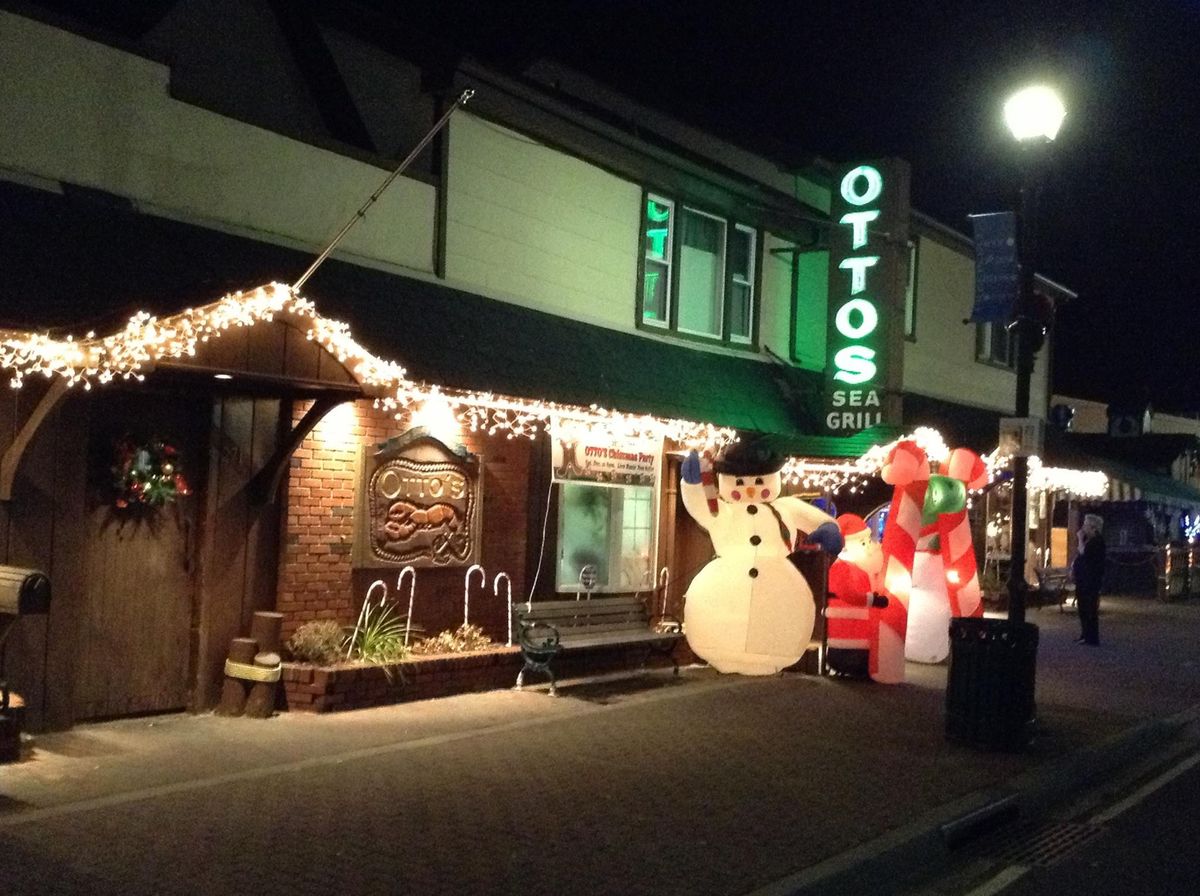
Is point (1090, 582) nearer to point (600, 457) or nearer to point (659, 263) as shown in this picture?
point (659, 263)

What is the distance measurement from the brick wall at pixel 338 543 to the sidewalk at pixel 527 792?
97cm

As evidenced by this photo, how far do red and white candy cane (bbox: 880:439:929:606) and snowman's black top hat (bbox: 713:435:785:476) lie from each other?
1790mm

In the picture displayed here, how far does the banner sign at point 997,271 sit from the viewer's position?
11.7 meters

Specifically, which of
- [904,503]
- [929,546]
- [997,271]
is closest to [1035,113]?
[997,271]

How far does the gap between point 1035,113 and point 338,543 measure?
662cm

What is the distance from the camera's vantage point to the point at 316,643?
32.8 feet

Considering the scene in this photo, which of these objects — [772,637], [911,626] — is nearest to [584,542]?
[772,637]

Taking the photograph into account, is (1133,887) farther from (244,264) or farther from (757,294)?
(757,294)

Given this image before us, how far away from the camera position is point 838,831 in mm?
7238

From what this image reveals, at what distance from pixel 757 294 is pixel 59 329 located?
10050 mm

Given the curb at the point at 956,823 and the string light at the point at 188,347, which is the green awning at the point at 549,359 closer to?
the string light at the point at 188,347

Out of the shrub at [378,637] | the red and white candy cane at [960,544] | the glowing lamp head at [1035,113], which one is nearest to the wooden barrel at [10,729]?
the shrub at [378,637]

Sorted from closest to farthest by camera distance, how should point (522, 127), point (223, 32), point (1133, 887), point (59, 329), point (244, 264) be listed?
point (1133, 887)
point (59, 329)
point (244, 264)
point (223, 32)
point (522, 127)

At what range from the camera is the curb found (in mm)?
6430
